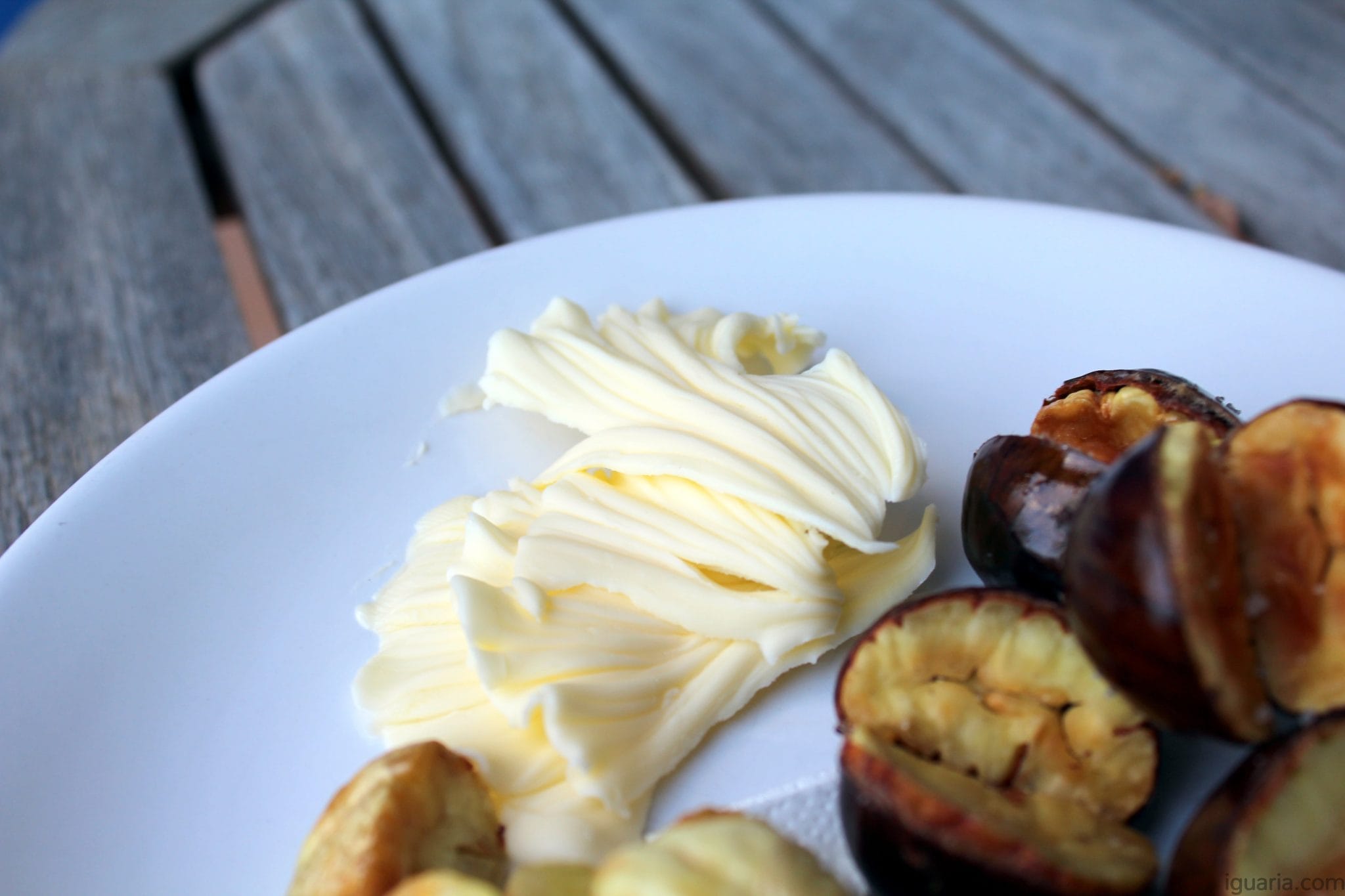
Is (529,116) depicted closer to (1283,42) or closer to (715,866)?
(1283,42)

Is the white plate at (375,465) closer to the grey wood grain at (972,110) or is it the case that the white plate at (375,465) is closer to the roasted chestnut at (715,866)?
the roasted chestnut at (715,866)

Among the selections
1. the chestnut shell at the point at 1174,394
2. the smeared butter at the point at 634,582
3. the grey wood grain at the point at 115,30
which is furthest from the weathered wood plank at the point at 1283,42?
the grey wood grain at the point at 115,30

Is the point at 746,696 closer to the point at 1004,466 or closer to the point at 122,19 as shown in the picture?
the point at 1004,466

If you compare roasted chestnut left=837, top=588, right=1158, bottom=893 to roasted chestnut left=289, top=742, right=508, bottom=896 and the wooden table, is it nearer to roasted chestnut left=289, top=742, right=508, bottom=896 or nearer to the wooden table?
roasted chestnut left=289, top=742, right=508, bottom=896

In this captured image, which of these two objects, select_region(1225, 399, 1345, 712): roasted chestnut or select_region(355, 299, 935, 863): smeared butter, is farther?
select_region(355, 299, 935, 863): smeared butter

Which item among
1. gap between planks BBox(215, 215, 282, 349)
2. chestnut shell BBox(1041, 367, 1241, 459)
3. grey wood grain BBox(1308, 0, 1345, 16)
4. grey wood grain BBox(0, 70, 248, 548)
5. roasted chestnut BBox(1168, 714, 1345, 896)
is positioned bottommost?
gap between planks BBox(215, 215, 282, 349)

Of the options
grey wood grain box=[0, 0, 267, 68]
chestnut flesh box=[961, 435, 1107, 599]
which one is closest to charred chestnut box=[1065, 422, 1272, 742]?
chestnut flesh box=[961, 435, 1107, 599]

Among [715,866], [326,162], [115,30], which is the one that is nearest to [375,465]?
[715,866]

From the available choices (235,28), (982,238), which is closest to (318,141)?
(235,28)
